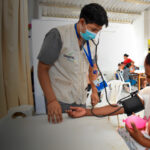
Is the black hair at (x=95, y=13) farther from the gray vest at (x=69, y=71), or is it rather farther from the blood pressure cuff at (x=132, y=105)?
the blood pressure cuff at (x=132, y=105)

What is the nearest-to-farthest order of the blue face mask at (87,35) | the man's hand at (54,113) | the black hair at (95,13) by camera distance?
the man's hand at (54,113), the black hair at (95,13), the blue face mask at (87,35)

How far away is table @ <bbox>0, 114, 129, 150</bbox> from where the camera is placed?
44cm

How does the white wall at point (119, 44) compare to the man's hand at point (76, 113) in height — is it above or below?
above

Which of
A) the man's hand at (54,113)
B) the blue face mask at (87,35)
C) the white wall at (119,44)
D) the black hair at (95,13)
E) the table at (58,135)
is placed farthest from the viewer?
the white wall at (119,44)

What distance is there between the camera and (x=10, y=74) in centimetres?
79

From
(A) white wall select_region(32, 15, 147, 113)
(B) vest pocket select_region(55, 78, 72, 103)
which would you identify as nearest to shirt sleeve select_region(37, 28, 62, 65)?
(B) vest pocket select_region(55, 78, 72, 103)

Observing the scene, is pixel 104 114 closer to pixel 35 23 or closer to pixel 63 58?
pixel 63 58

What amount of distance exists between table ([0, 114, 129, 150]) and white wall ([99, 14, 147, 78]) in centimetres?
490

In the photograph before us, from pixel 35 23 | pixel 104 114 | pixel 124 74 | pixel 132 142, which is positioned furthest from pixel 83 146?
pixel 124 74

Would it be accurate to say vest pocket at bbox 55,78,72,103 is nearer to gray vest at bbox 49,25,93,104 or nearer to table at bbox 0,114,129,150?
gray vest at bbox 49,25,93,104

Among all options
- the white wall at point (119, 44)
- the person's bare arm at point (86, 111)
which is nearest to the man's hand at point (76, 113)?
the person's bare arm at point (86, 111)

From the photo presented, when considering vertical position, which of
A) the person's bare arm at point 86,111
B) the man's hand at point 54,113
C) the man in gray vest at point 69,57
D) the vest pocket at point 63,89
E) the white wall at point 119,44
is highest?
the white wall at point 119,44

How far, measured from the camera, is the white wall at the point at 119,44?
17.1ft

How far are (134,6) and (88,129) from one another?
5.29 metres
